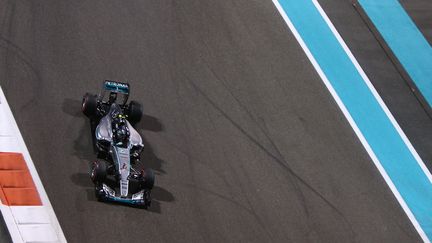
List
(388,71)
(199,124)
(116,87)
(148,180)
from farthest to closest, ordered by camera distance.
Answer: (388,71) → (199,124) → (116,87) → (148,180)

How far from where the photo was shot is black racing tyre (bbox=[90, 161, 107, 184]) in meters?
11.9

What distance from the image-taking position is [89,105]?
13156 millimetres

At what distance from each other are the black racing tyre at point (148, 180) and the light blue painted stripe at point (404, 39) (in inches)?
260

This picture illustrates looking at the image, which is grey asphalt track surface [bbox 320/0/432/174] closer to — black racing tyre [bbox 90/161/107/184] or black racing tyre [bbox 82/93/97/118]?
black racing tyre [bbox 82/93/97/118]

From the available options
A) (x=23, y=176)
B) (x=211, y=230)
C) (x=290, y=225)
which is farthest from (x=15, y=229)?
(x=290, y=225)

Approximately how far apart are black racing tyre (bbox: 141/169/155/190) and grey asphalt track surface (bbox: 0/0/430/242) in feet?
1.27

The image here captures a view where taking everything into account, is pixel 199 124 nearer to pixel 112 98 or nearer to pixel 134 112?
pixel 134 112

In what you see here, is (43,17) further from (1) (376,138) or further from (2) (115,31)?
(1) (376,138)

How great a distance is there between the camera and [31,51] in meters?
14.5

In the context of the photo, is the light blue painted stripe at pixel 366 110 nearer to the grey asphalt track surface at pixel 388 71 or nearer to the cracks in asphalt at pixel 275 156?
the grey asphalt track surface at pixel 388 71

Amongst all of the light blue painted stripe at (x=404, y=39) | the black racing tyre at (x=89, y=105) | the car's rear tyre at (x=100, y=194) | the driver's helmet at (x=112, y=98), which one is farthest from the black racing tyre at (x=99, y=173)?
the light blue painted stripe at (x=404, y=39)

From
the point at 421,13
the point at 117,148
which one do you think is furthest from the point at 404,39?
the point at 117,148

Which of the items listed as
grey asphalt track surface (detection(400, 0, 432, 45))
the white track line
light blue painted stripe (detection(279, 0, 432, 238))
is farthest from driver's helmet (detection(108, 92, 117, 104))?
grey asphalt track surface (detection(400, 0, 432, 45))

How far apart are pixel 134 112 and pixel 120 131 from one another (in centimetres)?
76
